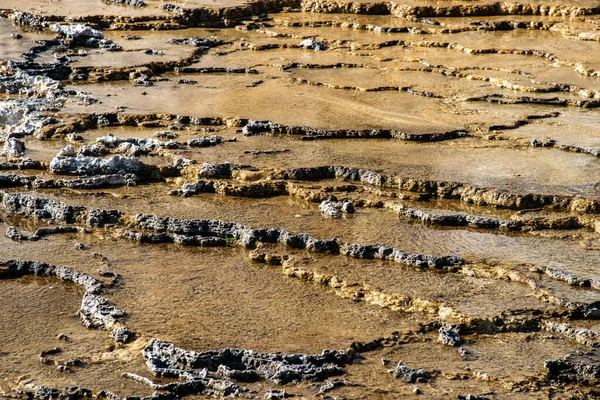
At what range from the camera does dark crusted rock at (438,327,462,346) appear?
540 centimetres

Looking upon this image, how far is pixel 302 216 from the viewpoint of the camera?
7281 millimetres

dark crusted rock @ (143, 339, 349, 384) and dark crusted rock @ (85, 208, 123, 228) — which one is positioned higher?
dark crusted rock @ (85, 208, 123, 228)

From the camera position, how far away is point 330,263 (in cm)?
649

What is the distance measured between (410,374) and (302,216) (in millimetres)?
2467

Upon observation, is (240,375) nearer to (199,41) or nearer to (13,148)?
(13,148)

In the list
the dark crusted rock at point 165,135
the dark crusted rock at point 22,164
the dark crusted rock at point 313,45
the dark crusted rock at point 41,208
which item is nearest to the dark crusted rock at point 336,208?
the dark crusted rock at point 41,208

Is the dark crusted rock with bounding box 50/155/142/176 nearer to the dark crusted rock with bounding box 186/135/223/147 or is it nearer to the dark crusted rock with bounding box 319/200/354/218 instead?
the dark crusted rock with bounding box 186/135/223/147

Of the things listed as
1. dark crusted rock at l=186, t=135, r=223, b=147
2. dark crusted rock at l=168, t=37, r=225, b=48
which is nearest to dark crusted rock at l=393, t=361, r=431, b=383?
dark crusted rock at l=186, t=135, r=223, b=147

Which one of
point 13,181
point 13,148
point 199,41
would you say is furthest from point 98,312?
point 199,41

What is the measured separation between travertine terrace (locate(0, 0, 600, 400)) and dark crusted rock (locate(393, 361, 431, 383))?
0.01 metres

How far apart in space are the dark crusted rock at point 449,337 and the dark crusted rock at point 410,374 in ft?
1.28

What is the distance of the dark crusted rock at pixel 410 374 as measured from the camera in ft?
16.5

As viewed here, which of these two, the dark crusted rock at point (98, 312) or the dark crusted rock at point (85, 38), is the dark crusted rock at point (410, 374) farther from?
the dark crusted rock at point (85, 38)

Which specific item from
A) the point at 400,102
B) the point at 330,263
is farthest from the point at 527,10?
the point at 330,263
